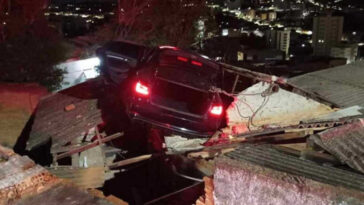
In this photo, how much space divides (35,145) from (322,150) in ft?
18.4

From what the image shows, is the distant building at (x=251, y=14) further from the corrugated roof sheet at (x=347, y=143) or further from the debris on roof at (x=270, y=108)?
the corrugated roof sheet at (x=347, y=143)

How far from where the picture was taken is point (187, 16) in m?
18.5

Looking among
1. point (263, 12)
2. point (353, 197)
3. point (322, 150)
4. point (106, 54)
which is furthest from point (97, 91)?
point (263, 12)

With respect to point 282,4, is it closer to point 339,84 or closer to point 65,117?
point 339,84

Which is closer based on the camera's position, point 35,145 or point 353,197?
point 353,197

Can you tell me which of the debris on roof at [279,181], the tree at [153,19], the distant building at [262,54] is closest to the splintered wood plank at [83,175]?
the debris on roof at [279,181]

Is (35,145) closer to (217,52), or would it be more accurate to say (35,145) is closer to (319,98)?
(319,98)

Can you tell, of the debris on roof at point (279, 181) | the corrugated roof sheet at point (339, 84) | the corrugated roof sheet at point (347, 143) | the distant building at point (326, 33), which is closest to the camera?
the debris on roof at point (279, 181)

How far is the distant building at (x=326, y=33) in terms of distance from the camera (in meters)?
24.9

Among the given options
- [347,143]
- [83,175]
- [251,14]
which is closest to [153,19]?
[83,175]

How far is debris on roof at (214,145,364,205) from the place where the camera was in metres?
2.53

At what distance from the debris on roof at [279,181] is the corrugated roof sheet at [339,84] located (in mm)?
4134

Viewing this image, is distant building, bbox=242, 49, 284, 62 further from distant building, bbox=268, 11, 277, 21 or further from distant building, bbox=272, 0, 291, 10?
distant building, bbox=272, 0, 291, 10

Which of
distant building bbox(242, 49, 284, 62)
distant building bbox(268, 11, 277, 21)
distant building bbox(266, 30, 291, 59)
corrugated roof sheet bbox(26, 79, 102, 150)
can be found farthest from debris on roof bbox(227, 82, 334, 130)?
distant building bbox(268, 11, 277, 21)
